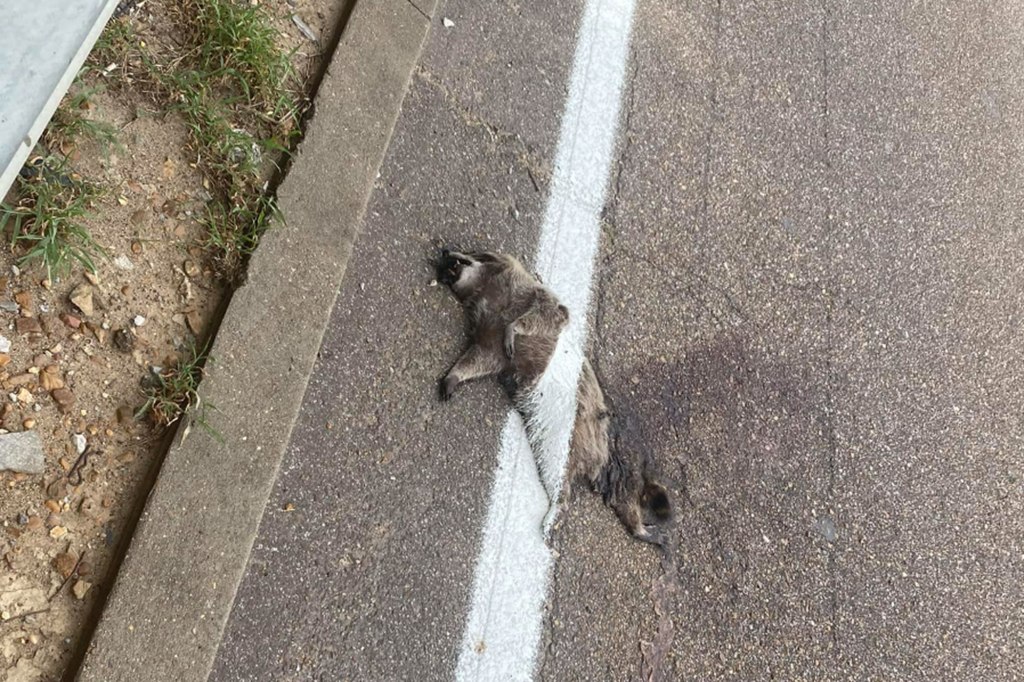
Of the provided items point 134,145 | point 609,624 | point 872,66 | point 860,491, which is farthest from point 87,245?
point 872,66

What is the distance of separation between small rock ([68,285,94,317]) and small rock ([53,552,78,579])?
75 cm

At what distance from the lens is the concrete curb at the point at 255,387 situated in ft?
8.08

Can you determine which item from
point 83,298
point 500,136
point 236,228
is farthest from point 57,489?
point 500,136

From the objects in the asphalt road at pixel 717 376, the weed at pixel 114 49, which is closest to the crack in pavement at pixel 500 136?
the asphalt road at pixel 717 376

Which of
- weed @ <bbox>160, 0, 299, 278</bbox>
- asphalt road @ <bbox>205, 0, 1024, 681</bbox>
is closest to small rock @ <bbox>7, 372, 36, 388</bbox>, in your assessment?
weed @ <bbox>160, 0, 299, 278</bbox>

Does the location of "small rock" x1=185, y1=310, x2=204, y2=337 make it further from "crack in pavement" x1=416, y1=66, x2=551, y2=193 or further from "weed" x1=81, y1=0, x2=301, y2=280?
"crack in pavement" x1=416, y1=66, x2=551, y2=193

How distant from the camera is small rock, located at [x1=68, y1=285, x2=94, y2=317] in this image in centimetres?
262

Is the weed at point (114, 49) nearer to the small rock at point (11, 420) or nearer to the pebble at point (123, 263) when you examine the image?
the pebble at point (123, 263)

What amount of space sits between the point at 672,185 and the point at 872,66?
6.78 feet

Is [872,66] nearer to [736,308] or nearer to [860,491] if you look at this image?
[736,308]

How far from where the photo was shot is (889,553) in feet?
12.8

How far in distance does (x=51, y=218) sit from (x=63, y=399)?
22.4 inches

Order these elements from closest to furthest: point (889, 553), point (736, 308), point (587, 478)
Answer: point (587, 478), point (889, 553), point (736, 308)

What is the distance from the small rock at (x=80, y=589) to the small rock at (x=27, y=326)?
2.55 feet
